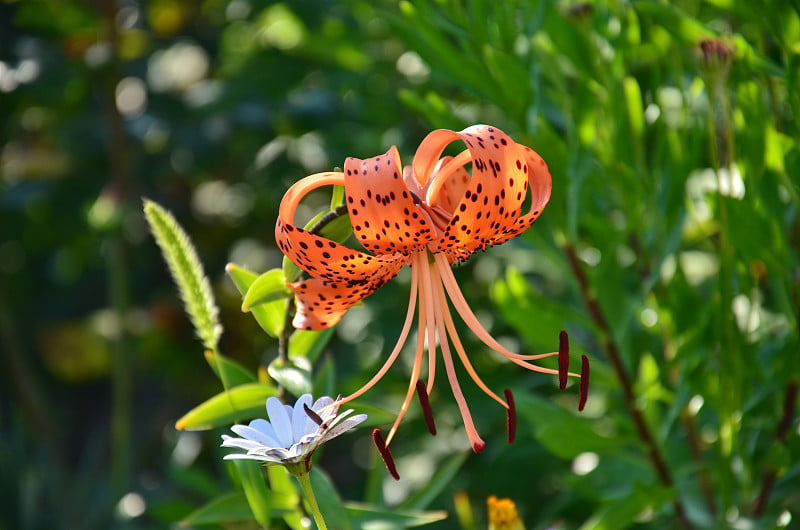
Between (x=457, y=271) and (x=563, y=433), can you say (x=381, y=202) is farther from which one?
(x=457, y=271)

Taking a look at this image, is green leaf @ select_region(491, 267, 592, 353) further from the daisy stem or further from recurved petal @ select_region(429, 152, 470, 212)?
the daisy stem

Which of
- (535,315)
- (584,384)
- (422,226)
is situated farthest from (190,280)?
(535,315)

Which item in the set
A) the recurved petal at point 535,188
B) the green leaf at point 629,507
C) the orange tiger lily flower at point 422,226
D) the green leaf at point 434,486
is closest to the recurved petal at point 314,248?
the orange tiger lily flower at point 422,226

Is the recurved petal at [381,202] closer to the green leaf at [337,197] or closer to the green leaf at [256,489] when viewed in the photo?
the green leaf at [337,197]

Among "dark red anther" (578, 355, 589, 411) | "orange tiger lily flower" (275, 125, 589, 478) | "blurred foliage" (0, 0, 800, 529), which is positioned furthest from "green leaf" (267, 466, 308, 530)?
"dark red anther" (578, 355, 589, 411)

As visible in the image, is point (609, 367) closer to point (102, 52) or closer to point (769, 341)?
point (769, 341)
